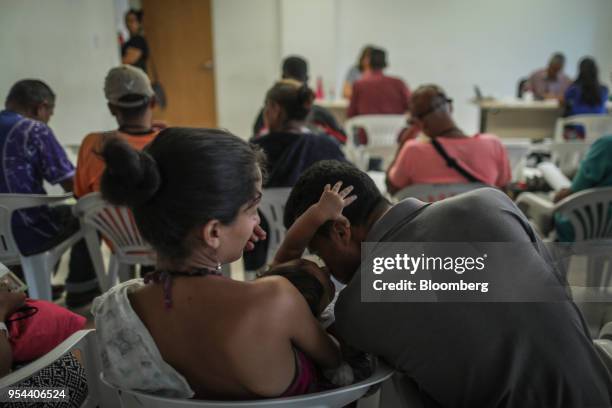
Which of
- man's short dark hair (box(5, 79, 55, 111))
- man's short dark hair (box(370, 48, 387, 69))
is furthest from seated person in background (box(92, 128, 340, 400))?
man's short dark hair (box(370, 48, 387, 69))

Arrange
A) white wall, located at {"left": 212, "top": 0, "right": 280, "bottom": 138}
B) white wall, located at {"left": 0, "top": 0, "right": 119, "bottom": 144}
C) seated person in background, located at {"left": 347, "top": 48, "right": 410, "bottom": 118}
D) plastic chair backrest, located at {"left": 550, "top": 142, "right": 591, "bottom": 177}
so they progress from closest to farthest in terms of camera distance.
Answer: white wall, located at {"left": 0, "top": 0, "right": 119, "bottom": 144}
plastic chair backrest, located at {"left": 550, "top": 142, "right": 591, "bottom": 177}
seated person in background, located at {"left": 347, "top": 48, "right": 410, "bottom": 118}
white wall, located at {"left": 212, "top": 0, "right": 280, "bottom": 138}

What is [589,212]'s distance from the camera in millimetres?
2156

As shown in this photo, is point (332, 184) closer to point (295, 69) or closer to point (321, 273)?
point (321, 273)

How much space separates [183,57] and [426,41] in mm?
3353

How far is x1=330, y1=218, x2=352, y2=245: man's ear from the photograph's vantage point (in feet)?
3.39

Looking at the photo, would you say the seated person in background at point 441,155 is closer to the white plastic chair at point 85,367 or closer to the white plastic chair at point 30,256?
the white plastic chair at point 30,256

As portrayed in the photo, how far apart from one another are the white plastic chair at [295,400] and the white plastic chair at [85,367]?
7.9 inches

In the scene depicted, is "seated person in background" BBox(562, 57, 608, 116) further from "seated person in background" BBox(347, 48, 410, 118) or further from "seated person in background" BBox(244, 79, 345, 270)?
"seated person in background" BBox(244, 79, 345, 270)

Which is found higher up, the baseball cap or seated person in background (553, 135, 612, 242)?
the baseball cap

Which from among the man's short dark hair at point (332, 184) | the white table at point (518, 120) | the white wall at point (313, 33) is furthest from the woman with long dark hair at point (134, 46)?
the man's short dark hair at point (332, 184)

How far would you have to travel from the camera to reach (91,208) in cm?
203

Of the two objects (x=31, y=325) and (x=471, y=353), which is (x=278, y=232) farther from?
(x=471, y=353)

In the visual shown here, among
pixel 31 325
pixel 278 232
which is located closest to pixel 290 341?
pixel 31 325

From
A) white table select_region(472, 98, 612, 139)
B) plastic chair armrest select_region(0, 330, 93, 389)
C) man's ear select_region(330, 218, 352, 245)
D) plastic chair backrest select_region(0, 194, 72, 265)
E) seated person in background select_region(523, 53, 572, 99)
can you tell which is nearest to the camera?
plastic chair armrest select_region(0, 330, 93, 389)
